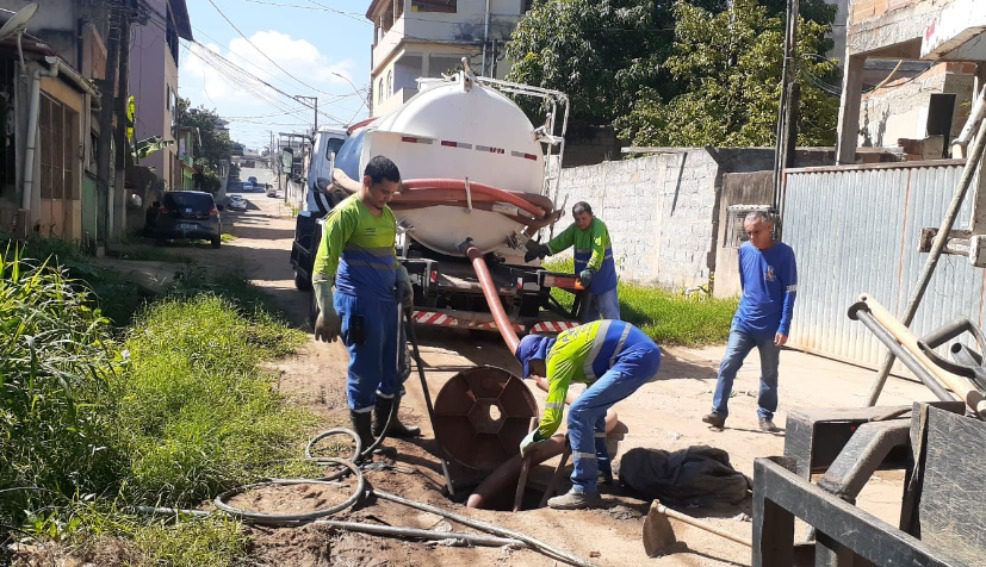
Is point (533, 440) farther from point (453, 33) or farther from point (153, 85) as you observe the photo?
point (153, 85)

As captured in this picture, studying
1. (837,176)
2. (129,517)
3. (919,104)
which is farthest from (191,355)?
(919,104)

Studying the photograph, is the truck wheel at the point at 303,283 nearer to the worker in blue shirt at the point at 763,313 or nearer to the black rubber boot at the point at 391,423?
the black rubber boot at the point at 391,423

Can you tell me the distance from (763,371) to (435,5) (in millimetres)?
28981

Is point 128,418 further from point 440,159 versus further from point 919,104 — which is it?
point 919,104

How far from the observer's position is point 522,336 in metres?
8.64

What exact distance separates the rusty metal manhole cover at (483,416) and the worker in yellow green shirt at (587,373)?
0.86 m

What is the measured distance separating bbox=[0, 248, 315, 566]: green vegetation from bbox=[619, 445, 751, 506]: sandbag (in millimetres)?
1954

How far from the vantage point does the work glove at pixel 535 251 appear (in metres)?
8.80

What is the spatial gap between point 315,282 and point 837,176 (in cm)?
721

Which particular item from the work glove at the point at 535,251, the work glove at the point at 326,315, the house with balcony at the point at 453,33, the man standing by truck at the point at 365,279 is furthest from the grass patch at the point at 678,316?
the house with balcony at the point at 453,33

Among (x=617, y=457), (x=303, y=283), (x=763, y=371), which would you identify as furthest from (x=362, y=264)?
(x=303, y=283)

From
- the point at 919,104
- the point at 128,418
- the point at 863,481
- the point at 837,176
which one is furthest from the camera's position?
the point at 919,104

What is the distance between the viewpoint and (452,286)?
27.6ft

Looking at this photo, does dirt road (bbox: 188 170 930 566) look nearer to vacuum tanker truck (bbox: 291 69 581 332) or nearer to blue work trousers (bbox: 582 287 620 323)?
vacuum tanker truck (bbox: 291 69 581 332)
